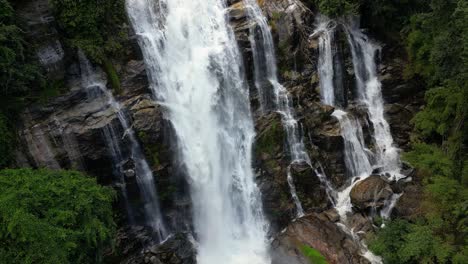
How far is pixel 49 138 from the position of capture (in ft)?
47.7

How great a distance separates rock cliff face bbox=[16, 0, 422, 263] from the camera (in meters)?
14.9

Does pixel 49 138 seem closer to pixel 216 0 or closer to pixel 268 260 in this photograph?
pixel 268 260

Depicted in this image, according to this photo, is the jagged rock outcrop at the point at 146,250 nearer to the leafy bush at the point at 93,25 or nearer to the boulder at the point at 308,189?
the boulder at the point at 308,189

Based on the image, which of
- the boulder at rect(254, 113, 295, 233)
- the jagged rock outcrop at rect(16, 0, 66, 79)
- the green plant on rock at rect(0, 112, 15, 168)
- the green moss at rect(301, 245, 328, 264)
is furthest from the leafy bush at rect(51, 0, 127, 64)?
the green moss at rect(301, 245, 328, 264)

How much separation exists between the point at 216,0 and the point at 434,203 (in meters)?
13.7

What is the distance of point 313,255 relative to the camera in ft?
49.1

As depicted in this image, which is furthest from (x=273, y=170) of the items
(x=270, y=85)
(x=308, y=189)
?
(x=270, y=85)

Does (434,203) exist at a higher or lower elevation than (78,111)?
lower

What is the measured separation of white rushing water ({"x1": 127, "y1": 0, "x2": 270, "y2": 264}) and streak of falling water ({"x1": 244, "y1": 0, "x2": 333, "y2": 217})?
1124mm

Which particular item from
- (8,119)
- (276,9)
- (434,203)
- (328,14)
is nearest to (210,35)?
(276,9)

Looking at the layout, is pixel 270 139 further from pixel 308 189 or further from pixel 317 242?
pixel 317 242

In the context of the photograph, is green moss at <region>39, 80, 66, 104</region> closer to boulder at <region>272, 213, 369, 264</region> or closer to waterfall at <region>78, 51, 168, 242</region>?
waterfall at <region>78, 51, 168, 242</region>

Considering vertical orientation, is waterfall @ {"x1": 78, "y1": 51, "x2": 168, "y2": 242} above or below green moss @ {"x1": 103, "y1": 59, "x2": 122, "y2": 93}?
below

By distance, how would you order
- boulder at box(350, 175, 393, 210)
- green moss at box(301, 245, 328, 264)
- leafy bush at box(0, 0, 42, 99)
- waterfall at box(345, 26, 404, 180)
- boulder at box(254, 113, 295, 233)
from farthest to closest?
waterfall at box(345, 26, 404, 180) → boulder at box(254, 113, 295, 233) → boulder at box(350, 175, 393, 210) → green moss at box(301, 245, 328, 264) → leafy bush at box(0, 0, 42, 99)
